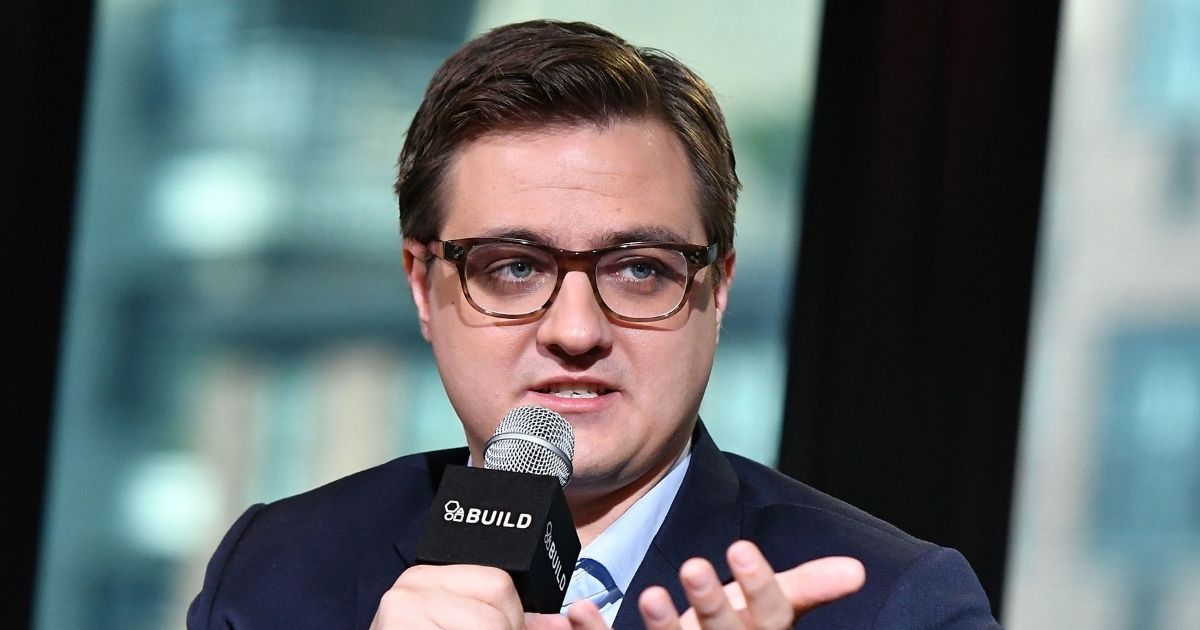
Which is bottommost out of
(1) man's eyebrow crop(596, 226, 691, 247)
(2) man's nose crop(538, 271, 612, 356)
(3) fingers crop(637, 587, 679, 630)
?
(3) fingers crop(637, 587, 679, 630)

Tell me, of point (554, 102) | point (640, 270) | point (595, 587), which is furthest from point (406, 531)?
point (554, 102)

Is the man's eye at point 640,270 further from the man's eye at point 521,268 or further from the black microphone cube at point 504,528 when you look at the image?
the black microphone cube at point 504,528

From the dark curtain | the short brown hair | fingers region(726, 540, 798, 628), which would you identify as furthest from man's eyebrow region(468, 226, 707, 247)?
the dark curtain

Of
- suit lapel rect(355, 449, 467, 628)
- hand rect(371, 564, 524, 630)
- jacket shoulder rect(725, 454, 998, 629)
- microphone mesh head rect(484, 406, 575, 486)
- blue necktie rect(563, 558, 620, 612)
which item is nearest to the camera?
hand rect(371, 564, 524, 630)

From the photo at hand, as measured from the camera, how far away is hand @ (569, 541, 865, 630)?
1.12 metres

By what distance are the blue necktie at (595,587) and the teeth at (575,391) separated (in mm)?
245

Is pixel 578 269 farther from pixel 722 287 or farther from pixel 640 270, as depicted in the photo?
pixel 722 287

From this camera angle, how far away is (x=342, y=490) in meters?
2.12

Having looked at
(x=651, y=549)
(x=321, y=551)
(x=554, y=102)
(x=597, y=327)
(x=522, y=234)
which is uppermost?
(x=554, y=102)

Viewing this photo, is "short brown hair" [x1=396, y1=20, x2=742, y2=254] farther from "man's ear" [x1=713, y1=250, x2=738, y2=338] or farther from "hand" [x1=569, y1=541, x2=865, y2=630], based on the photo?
"hand" [x1=569, y1=541, x2=865, y2=630]

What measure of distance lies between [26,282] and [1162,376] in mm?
2788

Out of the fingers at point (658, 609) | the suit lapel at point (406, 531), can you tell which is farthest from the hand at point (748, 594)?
the suit lapel at point (406, 531)

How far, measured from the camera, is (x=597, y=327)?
64.9 inches

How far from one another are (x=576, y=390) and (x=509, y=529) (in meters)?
0.55
